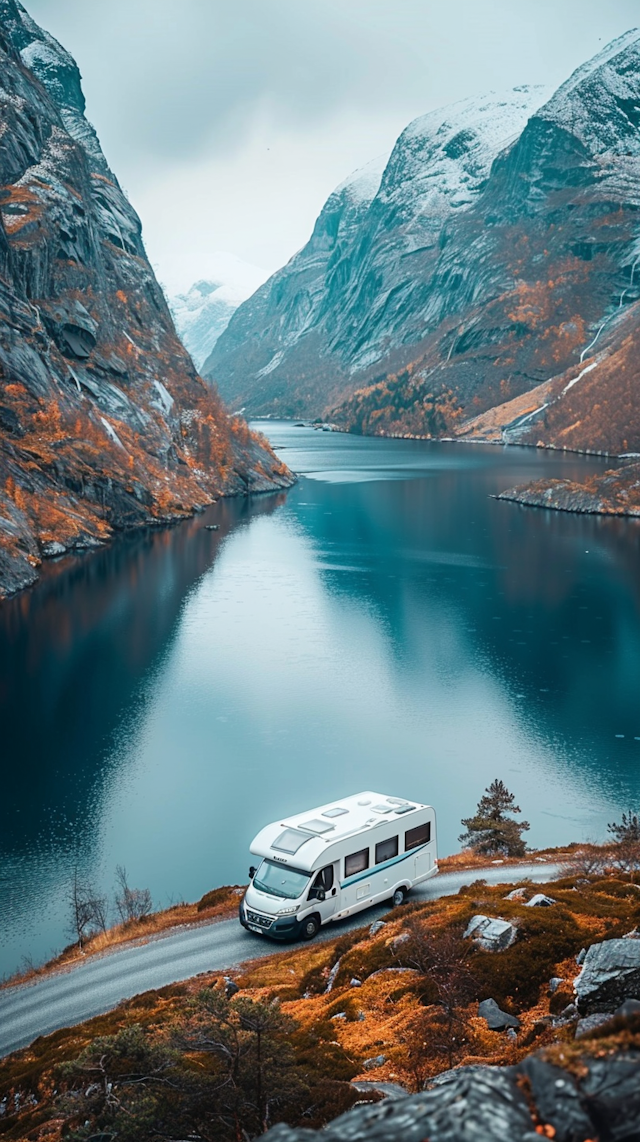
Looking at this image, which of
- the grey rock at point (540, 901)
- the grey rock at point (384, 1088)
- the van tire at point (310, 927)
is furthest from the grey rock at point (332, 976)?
the grey rock at point (384, 1088)

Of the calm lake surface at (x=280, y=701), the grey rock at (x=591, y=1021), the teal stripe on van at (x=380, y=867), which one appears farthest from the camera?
the calm lake surface at (x=280, y=701)

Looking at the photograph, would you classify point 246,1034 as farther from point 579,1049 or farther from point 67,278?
point 67,278

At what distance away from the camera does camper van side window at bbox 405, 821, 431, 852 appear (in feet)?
121

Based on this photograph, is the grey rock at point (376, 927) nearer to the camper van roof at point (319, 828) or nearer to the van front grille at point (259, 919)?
the camper van roof at point (319, 828)

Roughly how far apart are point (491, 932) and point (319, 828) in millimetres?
11027

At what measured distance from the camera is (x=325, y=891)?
34.2 m

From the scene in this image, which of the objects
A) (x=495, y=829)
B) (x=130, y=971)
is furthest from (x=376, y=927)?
(x=495, y=829)

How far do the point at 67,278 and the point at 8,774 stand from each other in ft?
477

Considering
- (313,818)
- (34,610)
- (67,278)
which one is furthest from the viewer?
(67,278)

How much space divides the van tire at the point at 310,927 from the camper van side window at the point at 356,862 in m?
2.03

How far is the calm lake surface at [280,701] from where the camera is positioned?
52.4 metres

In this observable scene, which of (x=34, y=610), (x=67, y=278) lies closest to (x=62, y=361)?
(x=67, y=278)

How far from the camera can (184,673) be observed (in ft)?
266

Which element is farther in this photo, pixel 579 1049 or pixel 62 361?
pixel 62 361
